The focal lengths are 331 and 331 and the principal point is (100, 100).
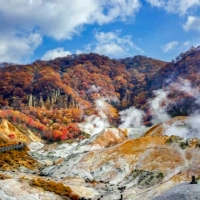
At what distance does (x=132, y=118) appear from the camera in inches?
7382

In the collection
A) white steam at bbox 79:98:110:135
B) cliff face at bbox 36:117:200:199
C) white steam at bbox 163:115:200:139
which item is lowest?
cliff face at bbox 36:117:200:199

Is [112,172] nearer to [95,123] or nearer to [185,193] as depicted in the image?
[185,193]

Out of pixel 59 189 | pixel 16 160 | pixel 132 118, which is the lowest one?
pixel 59 189

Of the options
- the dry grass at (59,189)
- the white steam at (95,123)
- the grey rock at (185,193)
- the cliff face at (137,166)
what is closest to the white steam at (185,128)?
the cliff face at (137,166)

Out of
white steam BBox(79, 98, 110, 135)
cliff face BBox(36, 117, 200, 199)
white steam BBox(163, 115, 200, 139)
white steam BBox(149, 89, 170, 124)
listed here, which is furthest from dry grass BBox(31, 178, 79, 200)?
white steam BBox(149, 89, 170, 124)

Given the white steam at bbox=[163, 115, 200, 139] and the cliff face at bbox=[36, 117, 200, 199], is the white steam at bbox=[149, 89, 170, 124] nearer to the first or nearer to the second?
the white steam at bbox=[163, 115, 200, 139]

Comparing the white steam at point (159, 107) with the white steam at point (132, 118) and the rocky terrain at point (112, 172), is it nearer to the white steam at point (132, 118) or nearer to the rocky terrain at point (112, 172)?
the white steam at point (132, 118)

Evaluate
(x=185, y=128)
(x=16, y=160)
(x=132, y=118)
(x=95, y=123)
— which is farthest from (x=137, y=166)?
(x=132, y=118)

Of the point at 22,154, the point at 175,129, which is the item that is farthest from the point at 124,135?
the point at 22,154

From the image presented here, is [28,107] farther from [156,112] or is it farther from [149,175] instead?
[149,175]

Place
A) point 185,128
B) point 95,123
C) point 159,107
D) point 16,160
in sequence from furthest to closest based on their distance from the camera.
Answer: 1. point 95,123
2. point 159,107
3. point 185,128
4. point 16,160

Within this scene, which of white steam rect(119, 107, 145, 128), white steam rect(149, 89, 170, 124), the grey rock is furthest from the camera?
white steam rect(119, 107, 145, 128)

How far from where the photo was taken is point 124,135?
357ft

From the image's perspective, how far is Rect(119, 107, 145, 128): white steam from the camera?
180 m
